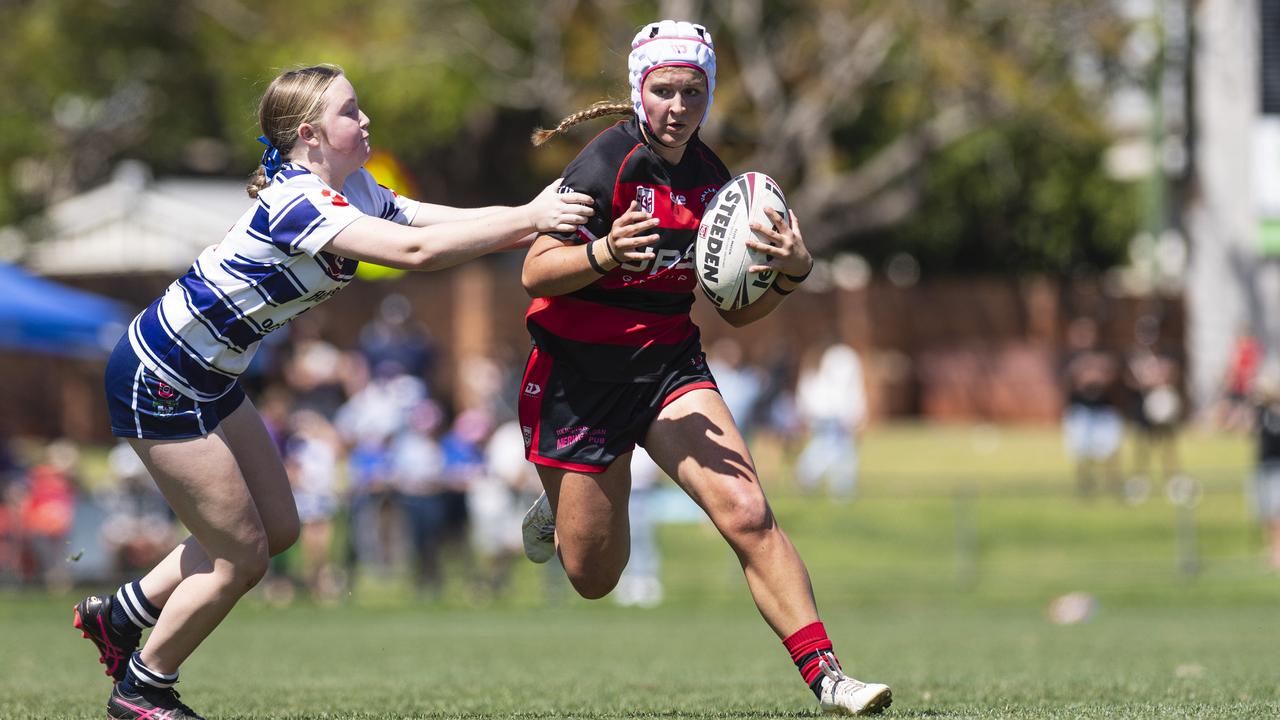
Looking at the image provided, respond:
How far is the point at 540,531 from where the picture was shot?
6848mm

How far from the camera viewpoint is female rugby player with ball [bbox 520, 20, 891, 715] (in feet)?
19.6

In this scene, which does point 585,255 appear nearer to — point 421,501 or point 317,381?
point 421,501

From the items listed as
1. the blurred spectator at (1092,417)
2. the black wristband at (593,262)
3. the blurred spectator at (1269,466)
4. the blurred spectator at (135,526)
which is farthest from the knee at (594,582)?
the blurred spectator at (1092,417)

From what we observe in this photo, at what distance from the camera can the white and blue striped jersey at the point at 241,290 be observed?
5723 mm

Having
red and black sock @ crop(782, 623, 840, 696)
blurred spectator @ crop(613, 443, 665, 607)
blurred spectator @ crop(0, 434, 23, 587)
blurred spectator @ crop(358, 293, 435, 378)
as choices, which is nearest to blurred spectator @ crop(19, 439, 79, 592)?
blurred spectator @ crop(0, 434, 23, 587)

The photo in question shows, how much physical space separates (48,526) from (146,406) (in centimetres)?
1129

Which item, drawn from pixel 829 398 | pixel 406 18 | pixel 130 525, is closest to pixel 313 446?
pixel 130 525

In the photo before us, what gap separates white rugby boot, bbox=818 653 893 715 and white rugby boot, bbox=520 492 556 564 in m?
1.26

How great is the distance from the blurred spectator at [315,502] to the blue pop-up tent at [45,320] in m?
2.95

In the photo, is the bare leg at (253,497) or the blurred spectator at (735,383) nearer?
the bare leg at (253,497)

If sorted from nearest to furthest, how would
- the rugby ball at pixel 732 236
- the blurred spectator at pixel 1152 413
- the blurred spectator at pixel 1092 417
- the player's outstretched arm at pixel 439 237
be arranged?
the player's outstretched arm at pixel 439 237 → the rugby ball at pixel 732 236 → the blurred spectator at pixel 1092 417 → the blurred spectator at pixel 1152 413

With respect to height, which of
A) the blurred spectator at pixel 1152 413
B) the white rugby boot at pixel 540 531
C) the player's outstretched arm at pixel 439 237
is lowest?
the blurred spectator at pixel 1152 413

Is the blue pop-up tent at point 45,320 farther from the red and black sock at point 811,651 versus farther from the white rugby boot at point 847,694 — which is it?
the white rugby boot at point 847,694

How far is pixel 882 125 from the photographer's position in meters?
41.6
